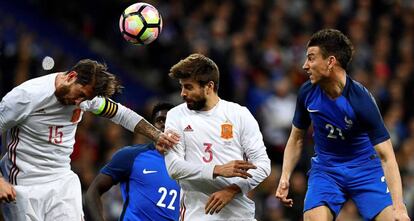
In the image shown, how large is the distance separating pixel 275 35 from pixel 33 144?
31.2ft

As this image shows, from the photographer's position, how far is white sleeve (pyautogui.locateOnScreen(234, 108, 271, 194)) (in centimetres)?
796

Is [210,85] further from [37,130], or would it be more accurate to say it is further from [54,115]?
[37,130]

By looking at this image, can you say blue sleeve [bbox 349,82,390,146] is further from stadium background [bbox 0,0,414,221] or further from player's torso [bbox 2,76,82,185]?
stadium background [bbox 0,0,414,221]

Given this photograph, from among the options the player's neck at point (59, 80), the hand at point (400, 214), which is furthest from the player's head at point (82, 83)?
the hand at point (400, 214)

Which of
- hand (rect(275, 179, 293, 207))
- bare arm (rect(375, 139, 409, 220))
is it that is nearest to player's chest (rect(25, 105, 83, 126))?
hand (rect(275, 179, 293, 207))

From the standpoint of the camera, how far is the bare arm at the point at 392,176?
788 cm

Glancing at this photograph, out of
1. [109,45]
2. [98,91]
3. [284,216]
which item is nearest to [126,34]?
[98,91]

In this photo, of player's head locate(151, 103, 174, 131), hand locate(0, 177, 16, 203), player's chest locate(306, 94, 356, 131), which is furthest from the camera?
player's head locate(151, 103, 174, 131)

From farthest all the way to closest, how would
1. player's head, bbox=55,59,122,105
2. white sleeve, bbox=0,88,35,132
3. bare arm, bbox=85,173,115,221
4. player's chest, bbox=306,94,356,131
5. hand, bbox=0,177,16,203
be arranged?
bare arm, bbox=85,173,115,221
player's chest, bbox=306,94,356,131
player's head, bbox=55,59,122,105
white sleeve, bbox=0,88,35,132
hand, bbox=0,177,16,203

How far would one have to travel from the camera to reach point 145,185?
8.95m

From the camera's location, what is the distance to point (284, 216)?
513 inches

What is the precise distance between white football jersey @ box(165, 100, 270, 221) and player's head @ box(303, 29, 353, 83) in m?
0.68

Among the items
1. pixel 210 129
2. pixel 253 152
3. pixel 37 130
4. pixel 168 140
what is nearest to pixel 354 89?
pixel 253 152

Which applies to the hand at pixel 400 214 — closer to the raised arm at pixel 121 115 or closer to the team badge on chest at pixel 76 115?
the raised arm at pixel 121 115
